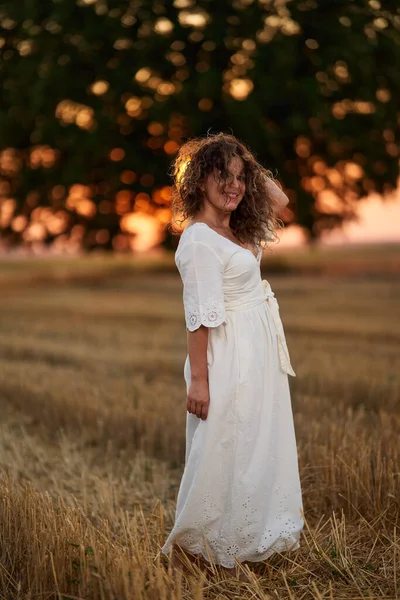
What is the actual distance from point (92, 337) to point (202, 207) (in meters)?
9.96

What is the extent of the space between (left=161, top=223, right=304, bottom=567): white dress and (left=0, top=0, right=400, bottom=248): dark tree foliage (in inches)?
379

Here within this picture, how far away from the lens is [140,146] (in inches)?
604

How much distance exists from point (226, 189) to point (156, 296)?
18.0m

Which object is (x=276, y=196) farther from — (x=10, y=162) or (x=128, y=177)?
(x=10, y=162)

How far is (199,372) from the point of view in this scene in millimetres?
3605

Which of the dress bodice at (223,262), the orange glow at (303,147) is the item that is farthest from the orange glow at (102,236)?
the dress bodice at (223,262)

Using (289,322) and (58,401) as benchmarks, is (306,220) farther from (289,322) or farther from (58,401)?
(58,401)

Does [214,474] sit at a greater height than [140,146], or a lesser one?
lesser

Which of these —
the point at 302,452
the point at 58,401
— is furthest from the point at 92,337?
the point at 302,452

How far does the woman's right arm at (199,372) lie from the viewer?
141 inches

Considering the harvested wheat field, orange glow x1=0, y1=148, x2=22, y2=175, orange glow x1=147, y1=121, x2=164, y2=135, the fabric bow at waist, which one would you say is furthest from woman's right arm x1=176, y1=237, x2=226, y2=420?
orange glow x1=0, y1=148, x2=22, y2=175

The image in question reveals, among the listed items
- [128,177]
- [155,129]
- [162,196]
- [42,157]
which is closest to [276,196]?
[128,177]

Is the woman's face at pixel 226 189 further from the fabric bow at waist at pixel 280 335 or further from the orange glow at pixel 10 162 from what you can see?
the orange glow at pixel 10 162

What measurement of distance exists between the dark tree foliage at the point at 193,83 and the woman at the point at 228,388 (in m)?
9.48
